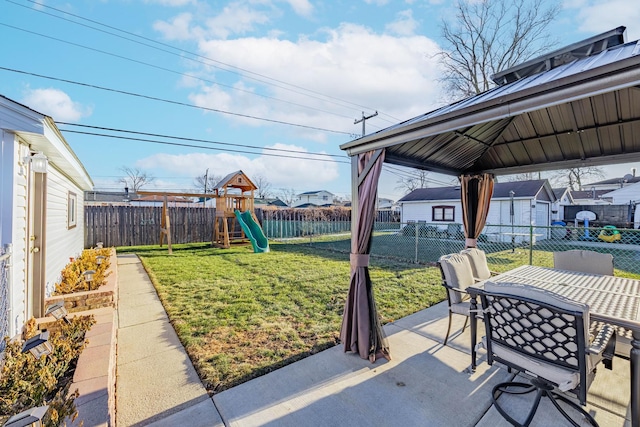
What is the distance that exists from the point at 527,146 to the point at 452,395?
4265 mm

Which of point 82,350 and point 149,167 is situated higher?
point 149,167

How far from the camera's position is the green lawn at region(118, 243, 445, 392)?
2.91 m

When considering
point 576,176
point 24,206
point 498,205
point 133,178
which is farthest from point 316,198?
point 24,206

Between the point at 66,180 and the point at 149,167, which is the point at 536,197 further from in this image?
the point at 149,167

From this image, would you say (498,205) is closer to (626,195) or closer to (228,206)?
(626,195)

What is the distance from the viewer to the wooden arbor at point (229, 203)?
37.3ft

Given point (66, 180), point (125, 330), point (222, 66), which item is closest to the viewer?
point (125, 330)

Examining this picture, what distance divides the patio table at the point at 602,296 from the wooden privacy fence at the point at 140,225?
12.4 m

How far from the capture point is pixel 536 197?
45.0 feet

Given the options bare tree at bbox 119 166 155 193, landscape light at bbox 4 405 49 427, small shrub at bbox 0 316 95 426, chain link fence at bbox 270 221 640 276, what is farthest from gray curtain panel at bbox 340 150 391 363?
bare tree at bbox 119 166 155 193

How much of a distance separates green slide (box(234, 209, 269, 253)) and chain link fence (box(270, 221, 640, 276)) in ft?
7.92

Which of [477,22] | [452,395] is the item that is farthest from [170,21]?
[477,22]

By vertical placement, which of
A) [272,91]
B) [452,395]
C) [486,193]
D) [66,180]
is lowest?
[452,395]

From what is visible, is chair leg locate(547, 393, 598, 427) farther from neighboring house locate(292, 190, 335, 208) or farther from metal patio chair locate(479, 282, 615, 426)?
neighboring house locate(292, 190, 335, 208)
